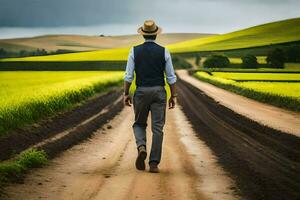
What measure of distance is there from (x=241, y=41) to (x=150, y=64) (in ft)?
490

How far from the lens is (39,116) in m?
18.7

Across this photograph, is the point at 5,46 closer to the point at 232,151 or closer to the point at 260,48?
the point at 260,48

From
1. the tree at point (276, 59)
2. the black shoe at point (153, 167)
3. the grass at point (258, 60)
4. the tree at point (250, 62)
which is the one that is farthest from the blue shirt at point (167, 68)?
the grass at point (258, 60)

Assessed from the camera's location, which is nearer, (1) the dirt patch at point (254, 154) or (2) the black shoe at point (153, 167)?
(1) the dirt patch at point (254, 154)

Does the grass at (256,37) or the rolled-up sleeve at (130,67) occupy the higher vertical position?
the grass at (256,37)

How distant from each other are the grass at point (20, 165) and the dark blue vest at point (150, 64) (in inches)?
87.7

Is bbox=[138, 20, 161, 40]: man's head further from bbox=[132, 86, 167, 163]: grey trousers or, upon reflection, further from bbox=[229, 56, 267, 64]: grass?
bbox=[229, 56, 267, 64]: grass

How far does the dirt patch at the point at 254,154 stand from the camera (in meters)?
8.68

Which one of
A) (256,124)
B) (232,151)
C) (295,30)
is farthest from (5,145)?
(295,30)

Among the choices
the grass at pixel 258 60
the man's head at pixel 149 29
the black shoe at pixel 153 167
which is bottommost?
the grass at pixel 258 60

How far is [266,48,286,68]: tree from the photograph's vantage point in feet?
341

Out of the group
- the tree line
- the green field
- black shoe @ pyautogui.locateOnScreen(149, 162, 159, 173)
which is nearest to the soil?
black shoe @ pyautogui.locateOnScreen(149, 162, 159, 173)

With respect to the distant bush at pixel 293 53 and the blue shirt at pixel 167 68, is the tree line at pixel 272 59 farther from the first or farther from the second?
the blue shirt at pixel 167 68

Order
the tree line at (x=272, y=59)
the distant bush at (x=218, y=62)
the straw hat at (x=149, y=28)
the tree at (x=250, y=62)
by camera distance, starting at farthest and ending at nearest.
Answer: the distant bush at (x=218, y=62)
the tree at (x=250, y=62)
the tree line at (x=272, y=59)
the straw hat at (x=149, y=28)
